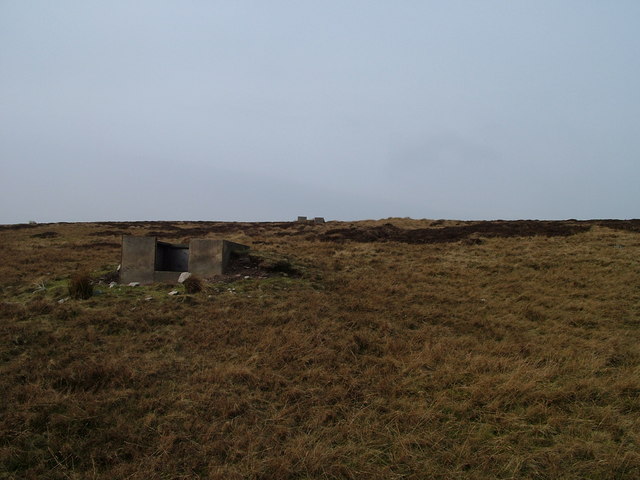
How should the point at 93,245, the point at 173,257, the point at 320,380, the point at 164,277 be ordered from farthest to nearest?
the point at 93,245
the point at 173,257
the point at 164,277
the point at 320,380

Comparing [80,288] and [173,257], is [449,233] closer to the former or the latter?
[173,257]

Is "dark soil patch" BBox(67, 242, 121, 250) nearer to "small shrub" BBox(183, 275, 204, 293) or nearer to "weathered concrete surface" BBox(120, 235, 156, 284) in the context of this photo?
"weathered concrete surface" BBox(120, 235, 156, 284)

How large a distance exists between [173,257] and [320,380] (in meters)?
8.64

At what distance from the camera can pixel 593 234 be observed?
18797 mm

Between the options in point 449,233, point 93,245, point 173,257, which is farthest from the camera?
point 449,233

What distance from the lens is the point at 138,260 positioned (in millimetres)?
11625

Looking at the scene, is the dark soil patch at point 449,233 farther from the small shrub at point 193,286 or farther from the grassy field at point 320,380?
the small shrub at point 193,286

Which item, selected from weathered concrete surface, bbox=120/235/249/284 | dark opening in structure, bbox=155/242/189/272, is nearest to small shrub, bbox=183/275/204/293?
weathered concrete surface, bbox=120/235/249/284

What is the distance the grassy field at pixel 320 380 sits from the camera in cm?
427

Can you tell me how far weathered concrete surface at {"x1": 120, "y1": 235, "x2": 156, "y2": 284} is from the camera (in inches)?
454

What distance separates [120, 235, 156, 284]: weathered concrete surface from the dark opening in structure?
2.27ft

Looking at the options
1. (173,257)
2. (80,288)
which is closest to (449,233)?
(173,257)

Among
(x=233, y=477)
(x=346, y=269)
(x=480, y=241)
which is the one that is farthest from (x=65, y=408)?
(x=480, y=241)

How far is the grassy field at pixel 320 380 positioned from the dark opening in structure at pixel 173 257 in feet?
6.71
